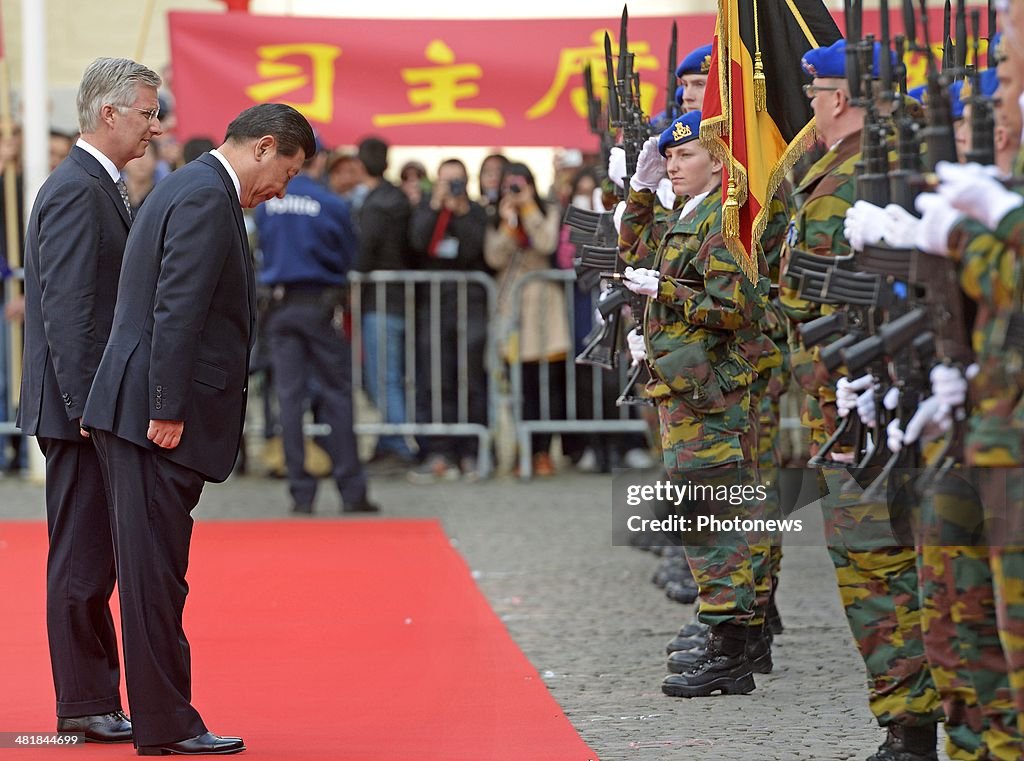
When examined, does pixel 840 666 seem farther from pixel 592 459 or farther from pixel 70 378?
pixel 592 459

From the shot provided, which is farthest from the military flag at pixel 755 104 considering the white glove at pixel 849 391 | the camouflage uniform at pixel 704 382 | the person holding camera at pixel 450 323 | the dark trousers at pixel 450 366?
the dark trousers at pixel 450 366

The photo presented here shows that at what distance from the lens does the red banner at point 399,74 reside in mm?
12391

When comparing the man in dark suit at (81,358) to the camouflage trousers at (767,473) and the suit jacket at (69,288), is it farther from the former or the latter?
the camouflage trousers at (767,473)

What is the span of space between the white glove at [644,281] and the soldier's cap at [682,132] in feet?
1.78

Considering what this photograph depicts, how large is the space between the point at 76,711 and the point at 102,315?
48.2 inches

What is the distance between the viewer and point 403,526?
10672 mm

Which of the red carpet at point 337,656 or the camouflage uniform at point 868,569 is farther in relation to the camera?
the red carpet at point 337,656

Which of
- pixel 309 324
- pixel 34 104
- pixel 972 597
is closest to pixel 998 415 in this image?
pixel 972 597

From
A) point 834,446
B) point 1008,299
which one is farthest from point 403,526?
point 1008,299

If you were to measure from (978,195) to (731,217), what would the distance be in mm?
2329

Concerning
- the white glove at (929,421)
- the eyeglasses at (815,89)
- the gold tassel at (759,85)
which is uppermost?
the gold tassel at (759,85)

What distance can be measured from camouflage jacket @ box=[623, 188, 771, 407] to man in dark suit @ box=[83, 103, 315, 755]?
1.63 meters

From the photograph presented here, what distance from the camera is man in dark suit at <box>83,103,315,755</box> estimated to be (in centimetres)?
528

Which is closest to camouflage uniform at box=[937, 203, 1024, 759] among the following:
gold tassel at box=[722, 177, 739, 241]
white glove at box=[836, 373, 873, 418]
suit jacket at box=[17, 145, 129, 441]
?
white glove at box=[836, 373, 873, 418]
